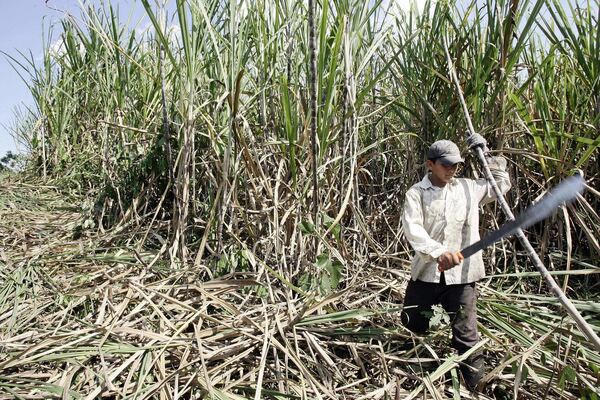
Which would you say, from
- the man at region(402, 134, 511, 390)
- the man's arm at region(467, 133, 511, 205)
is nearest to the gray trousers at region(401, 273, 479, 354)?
the man at region(402, 134, 511, 390)

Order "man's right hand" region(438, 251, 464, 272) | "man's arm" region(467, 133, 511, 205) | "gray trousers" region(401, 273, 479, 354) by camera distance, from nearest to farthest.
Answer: "man's right hand" region(438, 251, 464, 272) < "gray trousers" region(401, 273, 479, 354) < "man's arm" region(467, 133, 511, 205)

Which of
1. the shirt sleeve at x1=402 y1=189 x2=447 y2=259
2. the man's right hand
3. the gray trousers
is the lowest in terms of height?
the gray trousers

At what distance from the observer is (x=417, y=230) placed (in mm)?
1571

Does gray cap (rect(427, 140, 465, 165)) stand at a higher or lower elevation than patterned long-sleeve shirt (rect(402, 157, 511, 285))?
higher

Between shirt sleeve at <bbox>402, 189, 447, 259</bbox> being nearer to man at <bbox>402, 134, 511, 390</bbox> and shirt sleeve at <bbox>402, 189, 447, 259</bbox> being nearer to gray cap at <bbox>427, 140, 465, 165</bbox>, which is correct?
man at <bbox>402, 134, 511, 390</bbox>

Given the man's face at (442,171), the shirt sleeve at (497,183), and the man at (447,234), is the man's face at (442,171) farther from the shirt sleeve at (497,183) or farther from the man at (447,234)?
the shirt sleeve at (497,183)

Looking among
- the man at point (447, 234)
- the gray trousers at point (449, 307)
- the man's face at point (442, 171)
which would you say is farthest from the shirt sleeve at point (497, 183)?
the gray trousers at point (449, 307)

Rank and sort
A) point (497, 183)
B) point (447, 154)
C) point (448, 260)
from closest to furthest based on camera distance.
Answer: point (448, 260) → point (447, 154) → point (497, 183)

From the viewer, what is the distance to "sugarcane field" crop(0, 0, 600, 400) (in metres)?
1.44

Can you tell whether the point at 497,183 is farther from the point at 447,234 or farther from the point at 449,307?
the point at 449,307

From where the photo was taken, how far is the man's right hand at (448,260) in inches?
55.9

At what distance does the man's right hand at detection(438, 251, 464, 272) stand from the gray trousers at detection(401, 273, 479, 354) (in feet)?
0.53

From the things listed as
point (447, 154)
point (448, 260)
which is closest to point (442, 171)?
point (447, 154)

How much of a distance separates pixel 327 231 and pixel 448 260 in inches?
16.4
